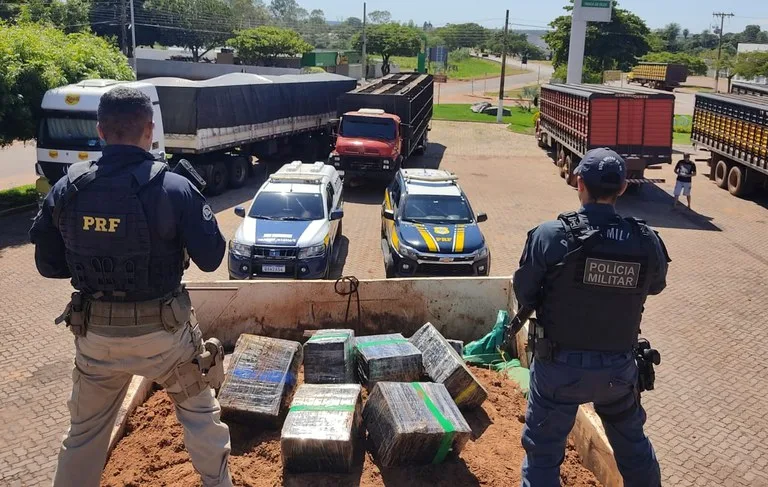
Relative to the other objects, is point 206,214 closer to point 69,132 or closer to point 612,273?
point 612,273

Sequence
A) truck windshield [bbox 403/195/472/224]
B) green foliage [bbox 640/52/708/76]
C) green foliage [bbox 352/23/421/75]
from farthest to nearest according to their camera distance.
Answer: green foliage [bbox 640/52/708/76] < green foliage [bbox 352/23/421/75] < truck windshield [bbox 403/195/472/224]

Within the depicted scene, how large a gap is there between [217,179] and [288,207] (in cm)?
724

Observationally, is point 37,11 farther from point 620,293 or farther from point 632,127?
point 620,293

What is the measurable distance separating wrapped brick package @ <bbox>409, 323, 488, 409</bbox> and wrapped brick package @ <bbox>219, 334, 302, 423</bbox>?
3.69 ft

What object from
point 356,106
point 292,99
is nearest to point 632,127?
point 356,106

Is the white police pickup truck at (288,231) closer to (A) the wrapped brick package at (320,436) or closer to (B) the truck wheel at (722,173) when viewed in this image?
(A) the wrapped brick package at (320,436)

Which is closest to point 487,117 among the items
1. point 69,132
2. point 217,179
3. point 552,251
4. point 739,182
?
point 739,182

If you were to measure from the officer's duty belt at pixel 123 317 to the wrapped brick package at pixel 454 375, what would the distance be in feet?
8.34

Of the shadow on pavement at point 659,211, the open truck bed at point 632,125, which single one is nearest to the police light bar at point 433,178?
the shadow on pavement at point 659,211

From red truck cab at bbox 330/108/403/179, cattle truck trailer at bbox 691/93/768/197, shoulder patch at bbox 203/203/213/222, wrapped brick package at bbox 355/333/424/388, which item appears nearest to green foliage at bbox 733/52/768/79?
cattle truck trailer at bbox 691/93/768/197

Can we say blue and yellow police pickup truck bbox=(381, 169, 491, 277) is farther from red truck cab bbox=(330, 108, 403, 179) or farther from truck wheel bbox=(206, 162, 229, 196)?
truck wheel bbox=(206, 162, 229, 196)

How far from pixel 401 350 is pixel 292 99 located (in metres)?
16.5

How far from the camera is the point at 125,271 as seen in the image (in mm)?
3293

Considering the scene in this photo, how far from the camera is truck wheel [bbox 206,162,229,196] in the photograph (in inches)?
653
